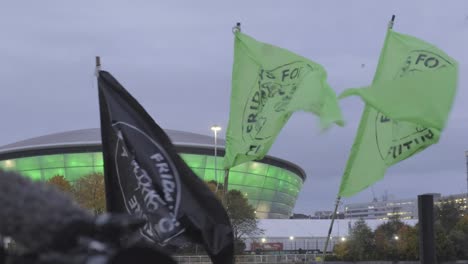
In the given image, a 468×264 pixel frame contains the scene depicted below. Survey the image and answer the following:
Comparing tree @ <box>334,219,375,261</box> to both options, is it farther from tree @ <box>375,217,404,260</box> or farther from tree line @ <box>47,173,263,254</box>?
tree line @ <box>47,173,263,254</box>

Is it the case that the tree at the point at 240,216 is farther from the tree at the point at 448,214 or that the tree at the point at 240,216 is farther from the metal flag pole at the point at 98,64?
the metal flag pole at the point at 98,64

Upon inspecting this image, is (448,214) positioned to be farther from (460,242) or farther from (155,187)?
(155,187)

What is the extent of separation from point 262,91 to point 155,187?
2.86 m

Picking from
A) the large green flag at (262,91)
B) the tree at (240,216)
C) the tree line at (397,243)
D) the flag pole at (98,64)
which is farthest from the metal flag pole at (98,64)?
the tree at (240,216)

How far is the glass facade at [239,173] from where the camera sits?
347ft

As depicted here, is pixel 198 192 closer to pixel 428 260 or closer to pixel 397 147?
pixel 428 260

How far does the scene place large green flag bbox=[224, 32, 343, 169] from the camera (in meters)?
7.85

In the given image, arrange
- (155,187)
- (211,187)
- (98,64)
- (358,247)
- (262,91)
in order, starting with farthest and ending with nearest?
(358,247), (211,187), (262,91), (98,64), (155,187)

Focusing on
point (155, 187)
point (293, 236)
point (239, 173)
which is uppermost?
point (239, 173)

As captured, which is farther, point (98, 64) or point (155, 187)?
point (98, 64)

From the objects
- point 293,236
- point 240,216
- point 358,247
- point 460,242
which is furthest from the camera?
point 293,236

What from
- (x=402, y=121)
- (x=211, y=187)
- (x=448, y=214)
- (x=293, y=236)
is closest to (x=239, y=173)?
(x=293, y=236)

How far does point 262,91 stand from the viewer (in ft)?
27.5

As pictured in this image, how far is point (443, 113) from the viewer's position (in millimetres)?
6871
